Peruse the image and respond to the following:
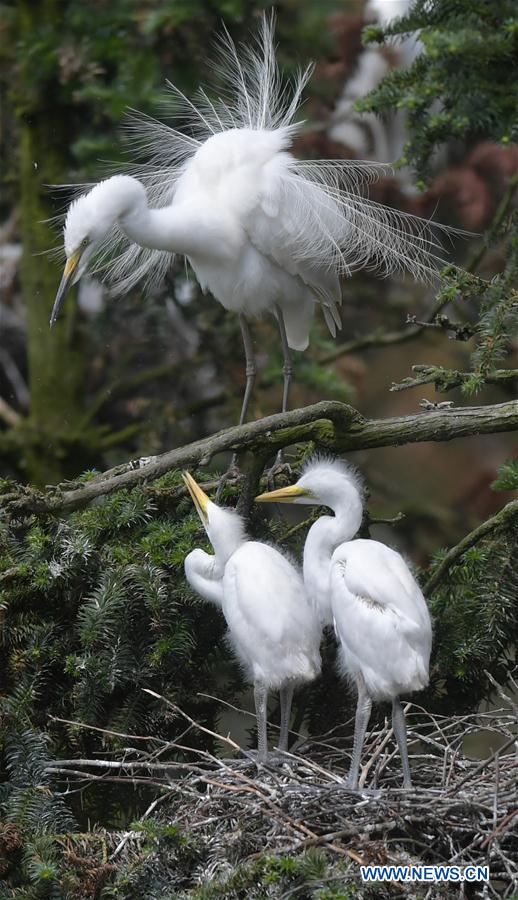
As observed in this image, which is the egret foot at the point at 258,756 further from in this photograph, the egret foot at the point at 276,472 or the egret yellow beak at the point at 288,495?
the egret foot at the point at 276,472

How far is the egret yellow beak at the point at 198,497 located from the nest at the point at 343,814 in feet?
1.60

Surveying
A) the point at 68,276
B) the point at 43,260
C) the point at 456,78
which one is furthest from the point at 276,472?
the point at 43,260

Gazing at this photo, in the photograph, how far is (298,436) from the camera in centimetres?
239

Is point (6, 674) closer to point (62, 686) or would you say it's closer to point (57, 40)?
point (62, 686)

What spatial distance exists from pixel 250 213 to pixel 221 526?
1175 millimetres

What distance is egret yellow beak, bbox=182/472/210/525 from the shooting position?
246 centimetres

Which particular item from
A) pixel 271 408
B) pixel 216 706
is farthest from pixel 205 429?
pixel 216 706

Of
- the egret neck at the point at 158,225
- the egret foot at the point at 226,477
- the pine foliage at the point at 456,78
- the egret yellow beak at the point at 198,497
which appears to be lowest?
the egret foot at the point at 226,477

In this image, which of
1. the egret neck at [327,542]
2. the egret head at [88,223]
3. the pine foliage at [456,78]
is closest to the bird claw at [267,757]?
the egret neck at [327,542]

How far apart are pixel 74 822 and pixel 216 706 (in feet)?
1.60

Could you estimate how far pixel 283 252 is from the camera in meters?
3.34

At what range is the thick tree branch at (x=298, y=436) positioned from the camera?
2.27 metres

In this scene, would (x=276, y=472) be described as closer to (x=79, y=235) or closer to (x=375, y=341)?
(x=79, y=235)

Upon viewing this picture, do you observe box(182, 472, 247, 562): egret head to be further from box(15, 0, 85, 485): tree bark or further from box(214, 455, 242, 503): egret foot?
box(15, 0, 85, 485): tree bark
